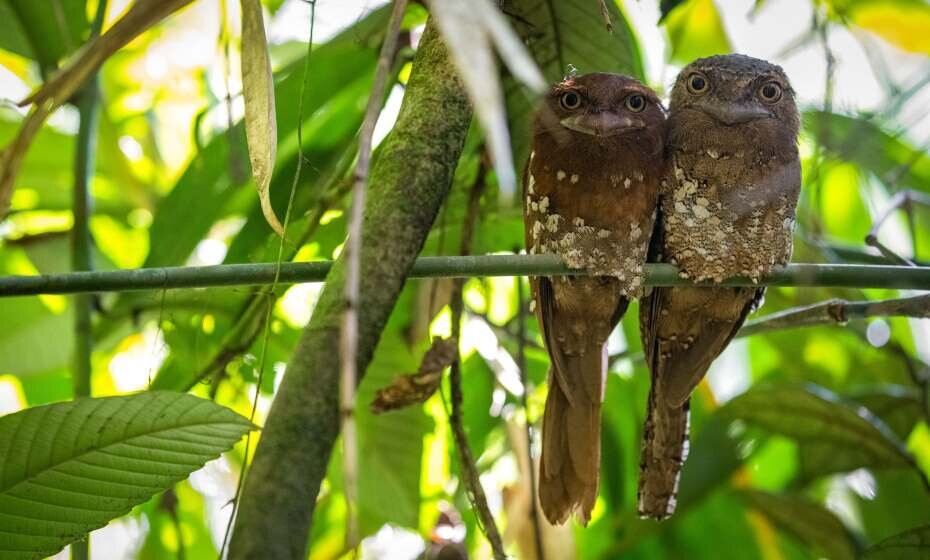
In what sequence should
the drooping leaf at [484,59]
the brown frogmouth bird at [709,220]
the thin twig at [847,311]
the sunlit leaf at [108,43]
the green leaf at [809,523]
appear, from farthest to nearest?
1. the green leaf at [809,523]
2. the brown frogmouth bird at [709,220]
3. the thin twig at [847,311]
4. the sunlit leaf at [108,43]
5. the drooping leaf at [484,59]

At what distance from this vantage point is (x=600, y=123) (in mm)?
2057

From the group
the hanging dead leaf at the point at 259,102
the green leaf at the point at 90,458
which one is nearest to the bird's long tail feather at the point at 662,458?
the green leaf at the point at 90,458

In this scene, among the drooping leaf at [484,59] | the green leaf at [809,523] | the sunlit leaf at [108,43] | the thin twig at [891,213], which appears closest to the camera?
the drooping leaf at [484,59]

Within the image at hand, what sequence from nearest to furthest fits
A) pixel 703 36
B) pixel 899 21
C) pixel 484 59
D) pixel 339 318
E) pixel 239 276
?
pixel 484 59
pixel 339 318
pixel 239 276
pixel 899 21
pixel 703 36

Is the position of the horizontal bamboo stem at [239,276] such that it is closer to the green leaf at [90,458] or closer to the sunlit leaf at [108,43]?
the green leaf at [90,458]

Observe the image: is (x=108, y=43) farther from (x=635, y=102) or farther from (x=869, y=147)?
(x=869, y=147)

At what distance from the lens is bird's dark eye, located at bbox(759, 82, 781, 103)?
2193mm

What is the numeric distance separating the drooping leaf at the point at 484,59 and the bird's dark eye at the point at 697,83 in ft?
5.36

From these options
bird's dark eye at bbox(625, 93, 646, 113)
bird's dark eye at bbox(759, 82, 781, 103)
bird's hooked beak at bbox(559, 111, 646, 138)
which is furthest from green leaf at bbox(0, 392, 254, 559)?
bird's dark eye at bbox(759, 82, 781, 103)

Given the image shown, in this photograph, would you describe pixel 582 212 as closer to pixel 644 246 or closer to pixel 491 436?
pixel 644 246

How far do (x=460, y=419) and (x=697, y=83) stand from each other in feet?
3.38

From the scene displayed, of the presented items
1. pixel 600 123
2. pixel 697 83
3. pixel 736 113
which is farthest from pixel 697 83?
pixel 600 123

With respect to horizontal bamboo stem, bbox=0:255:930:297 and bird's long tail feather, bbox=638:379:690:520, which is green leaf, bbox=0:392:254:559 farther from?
bird's long tail feather, bbox=638:379:690:520

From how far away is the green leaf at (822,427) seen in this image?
7.48ft
